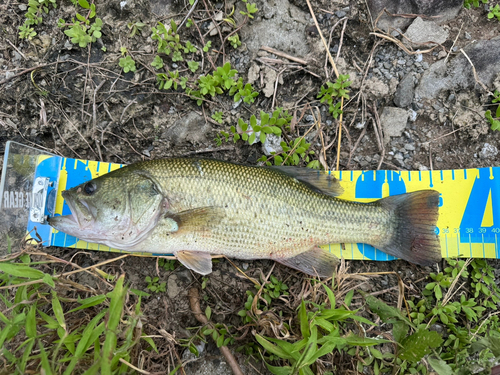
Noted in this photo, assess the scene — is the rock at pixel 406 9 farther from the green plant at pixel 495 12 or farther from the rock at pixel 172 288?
the rock at pixel 172 288

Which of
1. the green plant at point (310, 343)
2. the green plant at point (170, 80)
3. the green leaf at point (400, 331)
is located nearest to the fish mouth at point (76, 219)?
the green plant at point (170, 80)

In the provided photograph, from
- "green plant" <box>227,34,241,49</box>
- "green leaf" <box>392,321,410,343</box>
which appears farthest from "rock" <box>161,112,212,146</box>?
"green leaf" <box>392,321,410,343</box>

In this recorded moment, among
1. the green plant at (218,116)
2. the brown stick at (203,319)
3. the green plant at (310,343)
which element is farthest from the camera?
the green plant at (218,116)

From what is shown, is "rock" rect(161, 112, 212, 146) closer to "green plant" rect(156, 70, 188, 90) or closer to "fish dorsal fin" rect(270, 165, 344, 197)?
"green plant" rect(156, 70, 188, 90)

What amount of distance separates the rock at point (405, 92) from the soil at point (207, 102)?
0.07 metres

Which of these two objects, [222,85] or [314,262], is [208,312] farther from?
[222,85]

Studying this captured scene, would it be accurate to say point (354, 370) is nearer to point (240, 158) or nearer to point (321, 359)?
point (321, 359)

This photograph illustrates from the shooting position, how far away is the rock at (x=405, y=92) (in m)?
3.40

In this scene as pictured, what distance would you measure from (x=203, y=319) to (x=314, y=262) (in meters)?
1.23

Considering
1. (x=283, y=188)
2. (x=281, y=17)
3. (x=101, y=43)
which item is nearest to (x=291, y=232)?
(x=283, y=188)

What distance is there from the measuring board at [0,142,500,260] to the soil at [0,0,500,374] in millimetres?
160

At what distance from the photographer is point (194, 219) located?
2771 mm

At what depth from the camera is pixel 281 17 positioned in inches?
137

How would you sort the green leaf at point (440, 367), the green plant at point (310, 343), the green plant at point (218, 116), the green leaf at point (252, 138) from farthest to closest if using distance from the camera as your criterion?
the green plant at point (218, 116), the green leaf at point (252, 138), the green leaf at point (440, 367), the green plant at point (310, 343)
